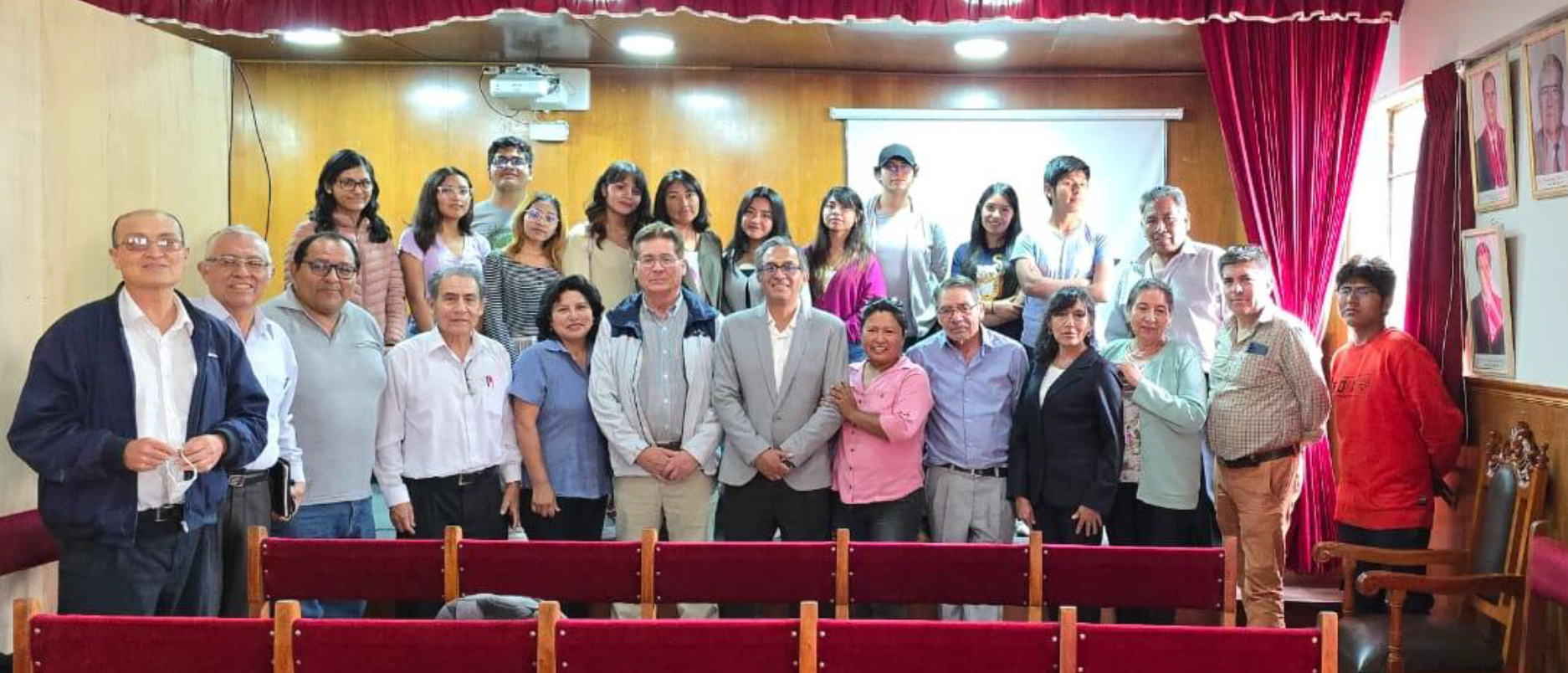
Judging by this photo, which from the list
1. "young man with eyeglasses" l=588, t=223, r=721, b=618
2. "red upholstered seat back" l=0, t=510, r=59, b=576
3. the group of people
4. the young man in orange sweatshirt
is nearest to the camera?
"red upholstered seat back" l=0, t=510, r=59, b=576

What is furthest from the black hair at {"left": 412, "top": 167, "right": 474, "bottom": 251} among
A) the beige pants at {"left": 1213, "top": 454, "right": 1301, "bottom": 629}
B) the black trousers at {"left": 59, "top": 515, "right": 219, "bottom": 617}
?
the beige pants at {"left": 1213, "top": 454, "right": 1301, "bottom": 629}

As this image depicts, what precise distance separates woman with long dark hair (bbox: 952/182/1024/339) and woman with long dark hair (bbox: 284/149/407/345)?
211 cm

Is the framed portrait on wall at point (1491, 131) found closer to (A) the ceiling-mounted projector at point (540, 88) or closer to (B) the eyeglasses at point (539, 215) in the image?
(B) the eyeglasses at point (539, 215)

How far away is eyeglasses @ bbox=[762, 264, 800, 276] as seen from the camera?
4008 millimetres

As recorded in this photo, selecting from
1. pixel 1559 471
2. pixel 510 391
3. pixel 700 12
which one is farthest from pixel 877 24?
pixel 1559 471

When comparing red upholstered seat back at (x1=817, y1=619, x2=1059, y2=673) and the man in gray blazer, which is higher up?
the man in gray blazer

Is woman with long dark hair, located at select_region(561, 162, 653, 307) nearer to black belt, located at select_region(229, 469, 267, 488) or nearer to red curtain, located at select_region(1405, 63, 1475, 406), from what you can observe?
black belt, located at select_region(229, 469, 267, 488)

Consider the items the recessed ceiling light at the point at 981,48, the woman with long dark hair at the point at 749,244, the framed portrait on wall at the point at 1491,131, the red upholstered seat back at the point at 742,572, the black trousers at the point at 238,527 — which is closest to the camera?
the red upholstered seat back at the point at 742,572

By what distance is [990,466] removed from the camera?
4.03 metres

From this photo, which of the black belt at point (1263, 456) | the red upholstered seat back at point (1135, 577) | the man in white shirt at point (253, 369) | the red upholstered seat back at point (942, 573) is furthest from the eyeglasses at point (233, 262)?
the black belt at point (1263, 456)

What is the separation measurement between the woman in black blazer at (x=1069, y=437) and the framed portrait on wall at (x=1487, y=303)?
1.35 m

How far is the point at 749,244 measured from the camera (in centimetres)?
484

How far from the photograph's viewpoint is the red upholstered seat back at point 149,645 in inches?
88.0

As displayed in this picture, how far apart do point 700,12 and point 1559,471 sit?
3.43 meters
